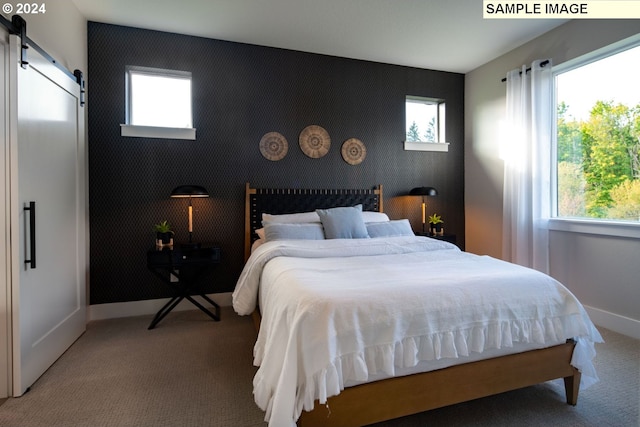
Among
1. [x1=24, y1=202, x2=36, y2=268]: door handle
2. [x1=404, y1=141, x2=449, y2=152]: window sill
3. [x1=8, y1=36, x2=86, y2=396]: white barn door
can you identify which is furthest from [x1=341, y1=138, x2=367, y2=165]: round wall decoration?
[x1=24, y1=202, x2=36, y2=268]: door handle

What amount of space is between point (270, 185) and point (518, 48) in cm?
328

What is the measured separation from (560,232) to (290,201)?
2.89 m

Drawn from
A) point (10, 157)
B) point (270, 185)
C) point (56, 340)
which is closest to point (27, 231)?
point (10, 157)

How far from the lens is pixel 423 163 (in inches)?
171

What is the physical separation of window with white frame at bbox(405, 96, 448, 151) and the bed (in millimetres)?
2583

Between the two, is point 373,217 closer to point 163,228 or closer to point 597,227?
point 597,227

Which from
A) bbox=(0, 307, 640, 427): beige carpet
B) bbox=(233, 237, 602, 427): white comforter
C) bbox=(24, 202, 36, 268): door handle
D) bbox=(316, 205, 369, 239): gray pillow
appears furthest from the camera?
bbox=(316, 205, 369, 239): gray pillow

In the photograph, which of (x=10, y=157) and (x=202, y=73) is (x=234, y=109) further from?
(x=10, y=157)

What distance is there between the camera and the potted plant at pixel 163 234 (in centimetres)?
310

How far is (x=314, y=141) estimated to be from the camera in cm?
384

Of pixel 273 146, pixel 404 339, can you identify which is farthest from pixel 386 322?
pixel 273 146

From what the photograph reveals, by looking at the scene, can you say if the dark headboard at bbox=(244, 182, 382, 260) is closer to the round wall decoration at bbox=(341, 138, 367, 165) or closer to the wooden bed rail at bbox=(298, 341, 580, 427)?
the round wall decoration at bbox=(341, 138, 367, 165)

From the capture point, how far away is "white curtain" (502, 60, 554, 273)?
10.9 feet

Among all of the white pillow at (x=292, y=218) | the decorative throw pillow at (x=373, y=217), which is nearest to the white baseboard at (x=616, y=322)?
the decorative throw pillow at (x=373, y=217)
